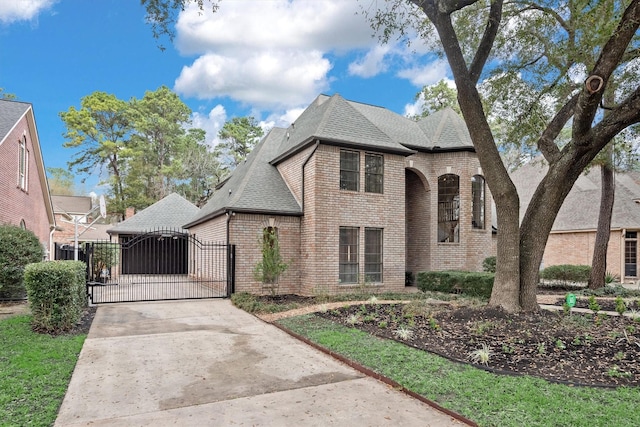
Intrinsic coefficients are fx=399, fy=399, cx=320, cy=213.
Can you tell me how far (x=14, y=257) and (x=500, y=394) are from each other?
12.6 metres

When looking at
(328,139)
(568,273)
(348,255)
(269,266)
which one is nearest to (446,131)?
(328,139)

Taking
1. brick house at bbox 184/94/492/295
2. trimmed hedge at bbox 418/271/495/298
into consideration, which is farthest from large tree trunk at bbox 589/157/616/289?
trimmed hedge at bbox 418/271/495/298

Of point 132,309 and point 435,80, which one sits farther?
point 435,80

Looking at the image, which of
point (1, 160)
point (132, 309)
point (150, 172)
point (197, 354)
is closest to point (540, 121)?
point (197, 354)

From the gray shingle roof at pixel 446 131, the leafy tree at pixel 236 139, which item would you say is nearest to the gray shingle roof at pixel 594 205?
the gray shingle roof at pixel 446 131

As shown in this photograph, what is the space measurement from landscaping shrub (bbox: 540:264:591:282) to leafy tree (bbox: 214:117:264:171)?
2975 centimetres

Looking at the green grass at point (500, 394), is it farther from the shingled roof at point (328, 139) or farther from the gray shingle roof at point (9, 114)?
the gray shingle roof at point (9, 114)

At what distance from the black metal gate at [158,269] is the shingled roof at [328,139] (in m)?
1.80

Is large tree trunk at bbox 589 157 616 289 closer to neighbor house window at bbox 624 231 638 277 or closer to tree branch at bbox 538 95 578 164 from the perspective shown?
neighbor house window at bbox 624 231 638 277

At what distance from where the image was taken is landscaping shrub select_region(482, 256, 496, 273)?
52.5 feet

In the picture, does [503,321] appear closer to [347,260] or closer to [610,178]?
[347,260]

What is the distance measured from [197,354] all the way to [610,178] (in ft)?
56.7

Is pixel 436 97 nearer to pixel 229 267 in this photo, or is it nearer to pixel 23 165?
pixel 229 267

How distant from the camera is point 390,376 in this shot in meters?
5.19
